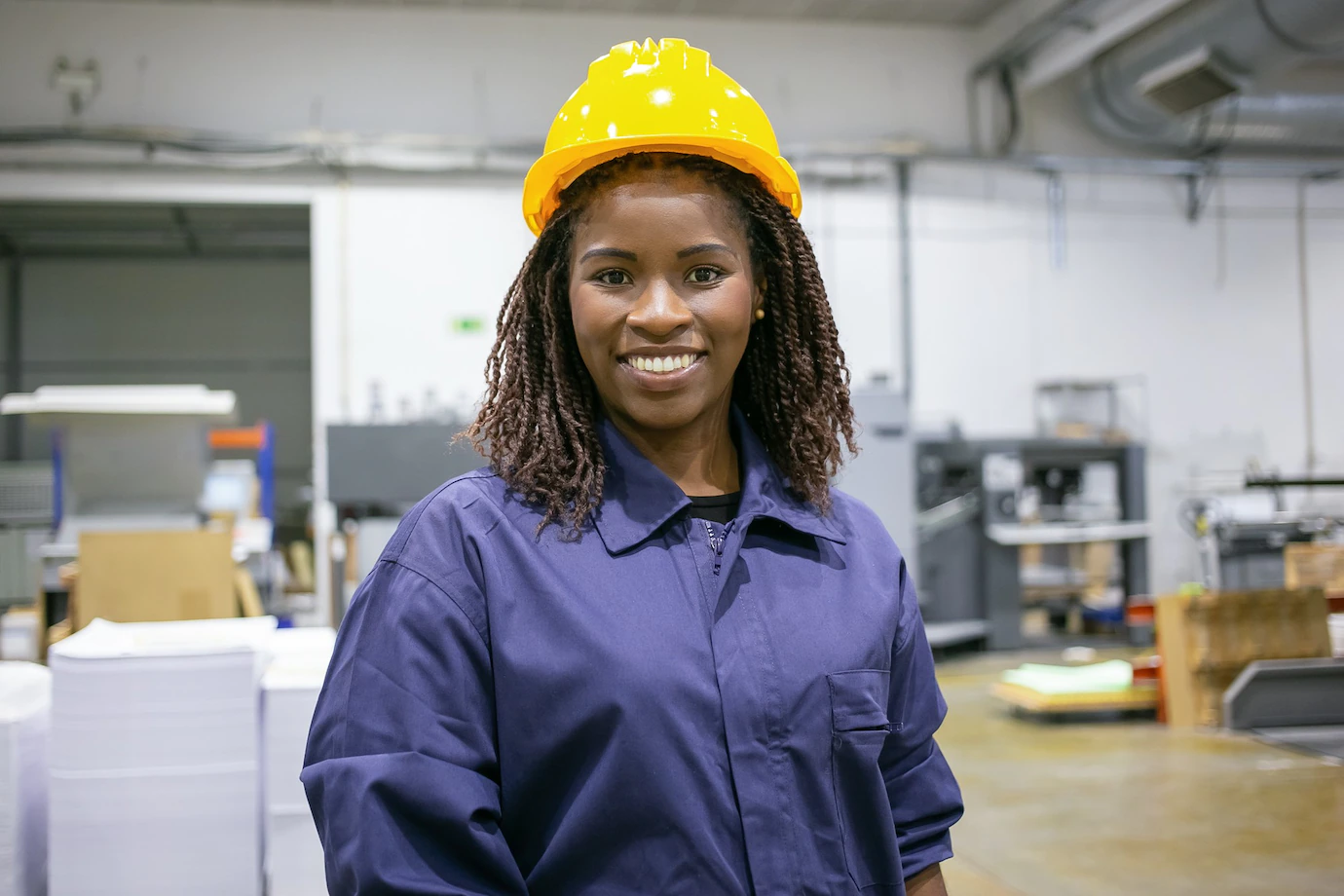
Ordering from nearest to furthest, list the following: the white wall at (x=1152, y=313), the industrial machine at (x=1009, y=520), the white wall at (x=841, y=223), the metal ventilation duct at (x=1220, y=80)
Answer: the metal ventilation duct at (x=1220, y=80) < the industrial machine at (x=1009, y=520) < the white wall at (x=841, y=223) < the white wall at (x=1152, y=313)

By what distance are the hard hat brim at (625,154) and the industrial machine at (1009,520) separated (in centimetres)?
514

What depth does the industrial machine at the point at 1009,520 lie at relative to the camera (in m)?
6.08

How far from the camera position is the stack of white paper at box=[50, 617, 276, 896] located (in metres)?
1.58

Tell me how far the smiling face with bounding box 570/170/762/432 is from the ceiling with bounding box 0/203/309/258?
826 centimetres

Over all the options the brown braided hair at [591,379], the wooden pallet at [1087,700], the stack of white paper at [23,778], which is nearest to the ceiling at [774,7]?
the wooden pallet at [1087,700]

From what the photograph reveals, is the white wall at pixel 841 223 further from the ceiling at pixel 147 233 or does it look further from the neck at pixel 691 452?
the neck at pixel 691 452

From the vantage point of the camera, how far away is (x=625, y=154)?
96 cm

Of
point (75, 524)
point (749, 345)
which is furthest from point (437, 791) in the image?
point (75, 524)

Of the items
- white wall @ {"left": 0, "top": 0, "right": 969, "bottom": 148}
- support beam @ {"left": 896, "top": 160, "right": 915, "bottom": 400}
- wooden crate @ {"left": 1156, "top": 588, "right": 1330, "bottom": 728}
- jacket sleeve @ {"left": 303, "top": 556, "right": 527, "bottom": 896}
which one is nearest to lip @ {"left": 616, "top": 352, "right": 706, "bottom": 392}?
jacket sleeve @ {"left": 303, "top": 556, "right": 527, "bottom": 896}

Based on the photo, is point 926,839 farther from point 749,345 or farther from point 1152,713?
point 1152,713

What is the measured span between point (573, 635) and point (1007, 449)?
18.8 ft

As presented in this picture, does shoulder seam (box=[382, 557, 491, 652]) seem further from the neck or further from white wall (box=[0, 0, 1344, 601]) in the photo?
white wall (box=[0, 0, 1344, 601])

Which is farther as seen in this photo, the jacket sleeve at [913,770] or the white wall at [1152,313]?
the white wall at [1152,313]

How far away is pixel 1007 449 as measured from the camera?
20.2 ft
